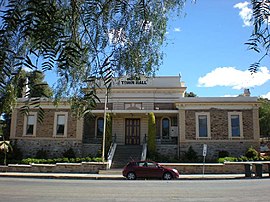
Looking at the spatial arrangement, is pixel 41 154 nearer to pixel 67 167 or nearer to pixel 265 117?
pixel 67 167

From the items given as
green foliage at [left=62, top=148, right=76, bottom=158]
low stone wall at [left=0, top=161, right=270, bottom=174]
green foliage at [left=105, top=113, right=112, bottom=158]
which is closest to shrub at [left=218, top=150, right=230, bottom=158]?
low stone wall at [left=0, top=161, right=270, bottom=174]

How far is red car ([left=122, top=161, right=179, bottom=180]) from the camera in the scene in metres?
22.2

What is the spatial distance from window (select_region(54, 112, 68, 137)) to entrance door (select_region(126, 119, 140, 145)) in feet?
20.9

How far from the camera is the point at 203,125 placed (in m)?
31.1

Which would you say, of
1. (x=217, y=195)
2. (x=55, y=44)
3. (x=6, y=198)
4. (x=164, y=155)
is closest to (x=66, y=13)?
(x=55, y=44)

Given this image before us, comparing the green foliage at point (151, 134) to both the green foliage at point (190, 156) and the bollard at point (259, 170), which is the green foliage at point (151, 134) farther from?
the bollard at point (259, 170)

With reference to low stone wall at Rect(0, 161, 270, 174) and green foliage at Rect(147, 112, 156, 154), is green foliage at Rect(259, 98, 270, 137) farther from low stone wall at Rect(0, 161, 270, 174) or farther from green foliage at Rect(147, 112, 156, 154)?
low stone wall at Rect(0, 161, 270, 174)

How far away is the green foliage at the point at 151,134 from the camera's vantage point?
30.5 metres

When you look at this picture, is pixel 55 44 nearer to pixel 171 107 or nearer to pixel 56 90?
pixel 56 90

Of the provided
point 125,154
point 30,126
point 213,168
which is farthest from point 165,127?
point 30,126

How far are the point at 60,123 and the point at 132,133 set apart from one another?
24.0ft

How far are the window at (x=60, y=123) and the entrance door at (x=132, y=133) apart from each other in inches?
250

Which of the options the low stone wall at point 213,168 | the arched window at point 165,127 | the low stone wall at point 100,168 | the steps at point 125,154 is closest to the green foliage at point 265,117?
the arched window at point 165,127

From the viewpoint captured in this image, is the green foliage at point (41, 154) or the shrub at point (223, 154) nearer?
the shrub at point (223, 154)
